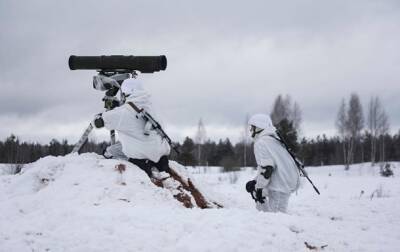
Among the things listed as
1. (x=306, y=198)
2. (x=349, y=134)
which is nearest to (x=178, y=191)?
(x=306, y=198)

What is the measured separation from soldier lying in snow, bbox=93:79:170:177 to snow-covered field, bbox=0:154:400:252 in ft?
0.94

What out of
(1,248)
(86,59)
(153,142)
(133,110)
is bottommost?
(1,248)

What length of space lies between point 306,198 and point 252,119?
22.9ft

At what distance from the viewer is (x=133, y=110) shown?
292 inches

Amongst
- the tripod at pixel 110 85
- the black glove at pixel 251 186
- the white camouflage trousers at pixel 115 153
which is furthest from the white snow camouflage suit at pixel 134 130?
the black glove at pixel 251 186

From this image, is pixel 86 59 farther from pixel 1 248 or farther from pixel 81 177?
pixel 1 248

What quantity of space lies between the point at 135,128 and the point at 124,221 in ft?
7.02

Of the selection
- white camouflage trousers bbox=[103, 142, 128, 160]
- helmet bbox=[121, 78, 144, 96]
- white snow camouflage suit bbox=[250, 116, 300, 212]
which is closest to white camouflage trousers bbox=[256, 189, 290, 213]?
white snow camouflage suit bbox=[250, 116, 300, 212]

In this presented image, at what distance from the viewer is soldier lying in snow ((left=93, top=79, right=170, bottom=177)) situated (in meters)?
7.36

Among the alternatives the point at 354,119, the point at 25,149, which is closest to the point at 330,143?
the point at 354,119

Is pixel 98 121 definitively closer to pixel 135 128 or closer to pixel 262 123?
pixel 135 128

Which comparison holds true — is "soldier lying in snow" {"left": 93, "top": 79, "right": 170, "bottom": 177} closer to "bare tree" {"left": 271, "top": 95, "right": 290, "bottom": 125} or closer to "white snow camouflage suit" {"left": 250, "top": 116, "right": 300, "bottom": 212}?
"white snow camouflage suit" {"left": 250, "top": 116, "right": 300, "bottom": 212}

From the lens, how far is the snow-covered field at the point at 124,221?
5.10m

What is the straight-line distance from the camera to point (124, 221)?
5.53 meters
